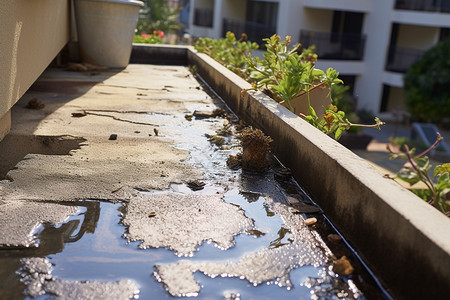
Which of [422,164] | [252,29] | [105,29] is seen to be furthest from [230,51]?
[252,29]

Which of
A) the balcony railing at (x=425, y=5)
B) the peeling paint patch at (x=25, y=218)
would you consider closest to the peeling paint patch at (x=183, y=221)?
the peeling paint patch at (x=25, y=218)

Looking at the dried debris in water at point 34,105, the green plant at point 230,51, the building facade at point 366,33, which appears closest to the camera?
the dried debris in water at point 34,105

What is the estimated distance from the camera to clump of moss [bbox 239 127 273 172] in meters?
3.17

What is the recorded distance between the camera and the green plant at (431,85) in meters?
18.2

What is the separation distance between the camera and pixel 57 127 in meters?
3.93

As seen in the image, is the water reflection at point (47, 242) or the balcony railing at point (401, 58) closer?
the water reflection at point (47, 242)

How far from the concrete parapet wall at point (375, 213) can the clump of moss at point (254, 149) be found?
0.49 ft

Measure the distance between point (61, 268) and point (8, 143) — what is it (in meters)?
1.65

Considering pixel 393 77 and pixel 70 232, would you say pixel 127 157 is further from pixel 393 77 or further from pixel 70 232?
pixel 393 77

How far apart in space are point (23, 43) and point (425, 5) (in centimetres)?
1779

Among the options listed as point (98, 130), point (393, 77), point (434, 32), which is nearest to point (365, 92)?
point (393, 77)

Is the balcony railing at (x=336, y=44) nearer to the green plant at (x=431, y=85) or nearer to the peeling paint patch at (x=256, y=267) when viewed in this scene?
the green plant at (x=431, y=85)

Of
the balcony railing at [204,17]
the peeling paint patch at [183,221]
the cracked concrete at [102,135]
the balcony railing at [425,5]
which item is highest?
the balcony railing at [425,5]

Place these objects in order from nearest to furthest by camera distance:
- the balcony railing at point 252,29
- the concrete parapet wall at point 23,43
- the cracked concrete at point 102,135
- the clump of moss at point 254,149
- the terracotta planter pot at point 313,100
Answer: the cracked concrete at point 102,135, the clump of moss at point 254,149, the concrete parapet wall at point 23,43, the terracotta planter pot at point 313,100, the balcony railing at point 252,29
